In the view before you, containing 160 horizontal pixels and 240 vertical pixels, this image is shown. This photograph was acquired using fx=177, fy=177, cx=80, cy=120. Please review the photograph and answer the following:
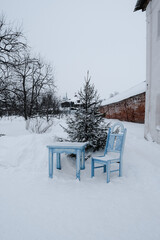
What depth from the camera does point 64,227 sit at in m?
2.36

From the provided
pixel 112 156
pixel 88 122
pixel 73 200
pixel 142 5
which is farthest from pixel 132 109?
pixel 73 200

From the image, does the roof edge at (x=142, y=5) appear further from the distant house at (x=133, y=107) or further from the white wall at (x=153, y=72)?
the distant house at (x=133, y=107)

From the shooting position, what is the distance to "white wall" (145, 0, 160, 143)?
21.9ft

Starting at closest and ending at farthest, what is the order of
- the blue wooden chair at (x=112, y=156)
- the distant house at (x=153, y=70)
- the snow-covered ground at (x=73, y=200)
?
the snow-covered ground at (x=73, y=200)
the blue wooden chair at (x=112, y=156)
the distant house at (x=153, y=70)

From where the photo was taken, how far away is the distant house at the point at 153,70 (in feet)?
21.9

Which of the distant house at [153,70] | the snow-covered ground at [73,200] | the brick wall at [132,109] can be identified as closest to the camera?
the snow-covered ground at [73,200]

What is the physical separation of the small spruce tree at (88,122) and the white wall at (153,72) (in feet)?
7.99

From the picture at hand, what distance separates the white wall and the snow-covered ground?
2.11 metres

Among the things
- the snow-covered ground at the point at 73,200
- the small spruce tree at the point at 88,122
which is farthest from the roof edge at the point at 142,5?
the snow-covered ground at the point at 73,200

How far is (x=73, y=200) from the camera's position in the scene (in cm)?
310

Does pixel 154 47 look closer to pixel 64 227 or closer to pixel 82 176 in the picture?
pixel 82 176

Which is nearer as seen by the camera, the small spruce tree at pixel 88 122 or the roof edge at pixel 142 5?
the small spruce tree at pixel 88 122

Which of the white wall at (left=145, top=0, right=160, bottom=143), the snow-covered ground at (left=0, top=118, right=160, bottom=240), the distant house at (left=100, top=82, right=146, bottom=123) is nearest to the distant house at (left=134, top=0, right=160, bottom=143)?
the white wall at (left=145, top=0, right=160, bottom=143)

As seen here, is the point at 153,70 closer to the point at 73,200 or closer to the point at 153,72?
the point at 153,72
